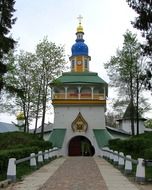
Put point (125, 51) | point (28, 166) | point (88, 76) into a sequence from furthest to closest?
point (88, 76) → point (125, 51) → point (28, 166)

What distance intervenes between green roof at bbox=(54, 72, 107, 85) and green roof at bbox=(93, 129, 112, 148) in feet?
19.9

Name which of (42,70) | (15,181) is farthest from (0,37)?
(42,70)

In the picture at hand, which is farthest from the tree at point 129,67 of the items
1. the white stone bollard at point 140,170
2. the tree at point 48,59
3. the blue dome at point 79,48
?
the white stone bollard at point 140,170

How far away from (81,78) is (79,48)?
659 centimetres

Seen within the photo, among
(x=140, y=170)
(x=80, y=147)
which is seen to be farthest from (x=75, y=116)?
(x=140, y=170)

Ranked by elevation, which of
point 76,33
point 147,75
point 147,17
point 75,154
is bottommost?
point 75,154

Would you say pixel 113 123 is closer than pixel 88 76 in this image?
No

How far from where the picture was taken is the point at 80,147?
155 ft

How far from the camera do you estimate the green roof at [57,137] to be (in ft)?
147

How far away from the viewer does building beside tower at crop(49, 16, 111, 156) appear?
46250mm

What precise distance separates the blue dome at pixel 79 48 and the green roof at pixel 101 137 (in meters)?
12.3

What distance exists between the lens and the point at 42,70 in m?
41.2

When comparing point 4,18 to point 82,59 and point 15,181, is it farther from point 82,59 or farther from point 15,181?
point 82,59

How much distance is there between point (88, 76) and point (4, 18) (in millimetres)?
25007
